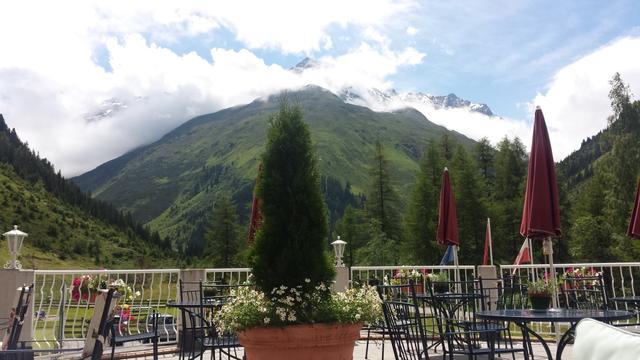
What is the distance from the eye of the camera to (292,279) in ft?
14.2

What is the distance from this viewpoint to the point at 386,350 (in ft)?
24.1

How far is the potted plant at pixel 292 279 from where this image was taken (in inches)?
159

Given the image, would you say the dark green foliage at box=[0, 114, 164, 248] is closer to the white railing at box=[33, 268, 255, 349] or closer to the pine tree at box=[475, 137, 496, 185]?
the pine tree at box=[475, 137, 496, 185]

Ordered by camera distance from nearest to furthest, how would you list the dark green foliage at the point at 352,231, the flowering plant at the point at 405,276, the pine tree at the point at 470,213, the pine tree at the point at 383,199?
the flowering plant at the point at 405,276
the pine tree at the point at 470,213
the pine tree at the point at 383,199
the dark green foliage at the point at 352,231

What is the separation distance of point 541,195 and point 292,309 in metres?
2.66

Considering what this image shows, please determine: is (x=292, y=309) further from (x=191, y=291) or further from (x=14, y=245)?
(x=14, y=245)

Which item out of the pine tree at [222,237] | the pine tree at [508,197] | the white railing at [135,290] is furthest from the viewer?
the pine tree at [222,237]

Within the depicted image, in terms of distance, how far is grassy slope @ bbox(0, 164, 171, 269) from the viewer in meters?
84.3

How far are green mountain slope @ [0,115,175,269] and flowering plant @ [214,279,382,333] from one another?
83.2 metres

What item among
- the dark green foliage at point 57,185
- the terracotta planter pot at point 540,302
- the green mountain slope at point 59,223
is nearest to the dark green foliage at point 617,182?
the terracotta planter pot at point 540,302

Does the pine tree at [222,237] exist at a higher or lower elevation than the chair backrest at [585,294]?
higher

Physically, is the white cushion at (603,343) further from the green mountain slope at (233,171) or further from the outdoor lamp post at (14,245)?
the green mountain slope at (233,171)

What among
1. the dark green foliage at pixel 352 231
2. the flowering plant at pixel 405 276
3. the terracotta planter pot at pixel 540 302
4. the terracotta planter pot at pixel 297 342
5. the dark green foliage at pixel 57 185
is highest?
the dark green foliage at pixel 57 185

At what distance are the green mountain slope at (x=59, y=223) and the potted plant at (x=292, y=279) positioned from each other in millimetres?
83102
